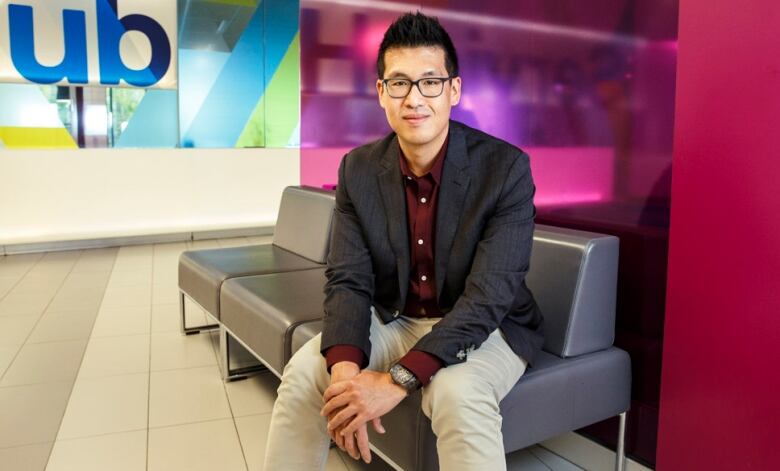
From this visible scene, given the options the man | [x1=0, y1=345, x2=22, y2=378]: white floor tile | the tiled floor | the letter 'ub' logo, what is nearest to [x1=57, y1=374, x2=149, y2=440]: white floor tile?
the tiled floor

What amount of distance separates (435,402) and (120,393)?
1.96 metres

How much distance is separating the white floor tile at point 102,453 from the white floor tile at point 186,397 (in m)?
0.15

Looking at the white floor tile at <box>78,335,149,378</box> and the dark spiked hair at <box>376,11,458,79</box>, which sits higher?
the dark spiked hair at <box>376,11,458,79</box>

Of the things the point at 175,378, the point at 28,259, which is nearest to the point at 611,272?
the point at 175,378

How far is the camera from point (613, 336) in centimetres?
216

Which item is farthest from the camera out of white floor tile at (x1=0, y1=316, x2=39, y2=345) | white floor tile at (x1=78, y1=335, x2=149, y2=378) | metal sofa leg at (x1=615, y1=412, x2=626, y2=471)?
white floor tile at (x1=0, y1=316, x2=39, y2=345)

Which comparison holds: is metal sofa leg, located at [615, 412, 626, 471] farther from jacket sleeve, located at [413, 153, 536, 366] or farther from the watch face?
the watch face

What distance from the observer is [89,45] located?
6.81 m

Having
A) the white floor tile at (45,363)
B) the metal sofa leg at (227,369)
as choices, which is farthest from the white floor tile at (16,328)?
the metal sofa leg at (227,369)

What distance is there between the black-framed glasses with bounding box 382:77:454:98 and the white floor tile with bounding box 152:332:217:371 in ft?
6.95

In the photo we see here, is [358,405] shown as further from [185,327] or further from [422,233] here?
[185,327]

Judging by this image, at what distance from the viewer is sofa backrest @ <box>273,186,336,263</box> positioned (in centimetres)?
354

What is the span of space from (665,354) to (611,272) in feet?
0.97

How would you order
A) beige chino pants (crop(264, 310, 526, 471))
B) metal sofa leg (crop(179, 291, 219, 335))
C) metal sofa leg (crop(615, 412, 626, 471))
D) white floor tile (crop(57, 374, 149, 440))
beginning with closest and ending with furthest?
beige chino pants (crop(264, 310, 526, 471)), metal sofa leg (crop(615, 412, 626, 471)), white floor tile (crop(57, 374, 149, 440)), metal sofa leg (crop(179, 291, 219, 335))
